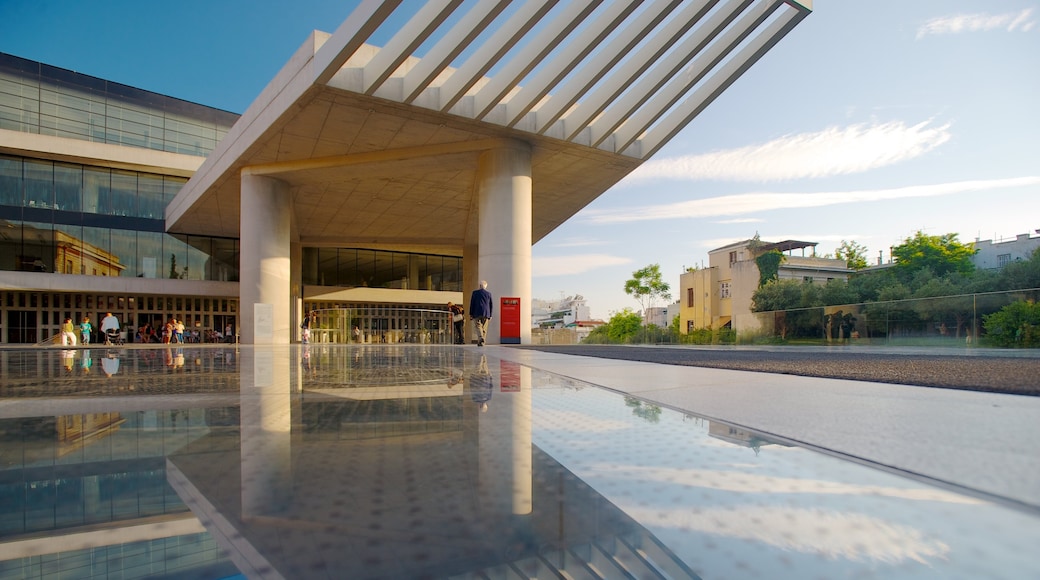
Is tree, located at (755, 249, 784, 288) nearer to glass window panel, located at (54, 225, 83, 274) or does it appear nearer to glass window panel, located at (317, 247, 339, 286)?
glass window panel, located at (317, 247, 339, 286)

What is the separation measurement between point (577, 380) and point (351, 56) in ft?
43.9

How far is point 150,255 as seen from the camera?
34.6 metres

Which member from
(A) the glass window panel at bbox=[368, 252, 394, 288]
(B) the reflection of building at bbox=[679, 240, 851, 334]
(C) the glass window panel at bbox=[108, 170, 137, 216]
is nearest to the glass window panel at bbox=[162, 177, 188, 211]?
(C) the glass window panel at bbox=[108, 170, 137, 216]

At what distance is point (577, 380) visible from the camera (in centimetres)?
500

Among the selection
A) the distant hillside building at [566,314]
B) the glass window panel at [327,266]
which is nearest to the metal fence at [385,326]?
the glass window panel at [327,266]

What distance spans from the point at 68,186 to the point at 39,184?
1.30 metres

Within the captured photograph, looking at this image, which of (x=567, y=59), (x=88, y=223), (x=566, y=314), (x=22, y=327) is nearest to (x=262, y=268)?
(x=567, y=59)

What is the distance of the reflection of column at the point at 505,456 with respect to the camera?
1.37 meters

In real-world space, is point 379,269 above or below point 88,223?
below

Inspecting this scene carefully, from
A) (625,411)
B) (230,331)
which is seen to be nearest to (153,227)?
(230,331)

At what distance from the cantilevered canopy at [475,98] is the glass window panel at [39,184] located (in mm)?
12617

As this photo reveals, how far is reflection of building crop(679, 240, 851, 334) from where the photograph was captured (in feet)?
208

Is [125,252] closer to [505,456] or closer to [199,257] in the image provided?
[199,257]

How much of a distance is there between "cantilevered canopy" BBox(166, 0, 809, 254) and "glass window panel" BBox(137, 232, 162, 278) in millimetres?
10622
